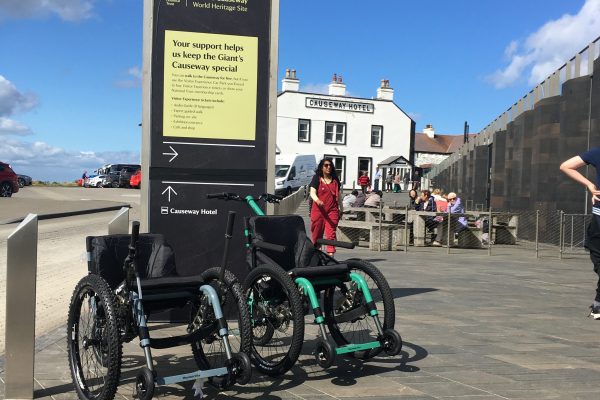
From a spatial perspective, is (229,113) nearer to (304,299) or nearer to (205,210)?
(205,210)

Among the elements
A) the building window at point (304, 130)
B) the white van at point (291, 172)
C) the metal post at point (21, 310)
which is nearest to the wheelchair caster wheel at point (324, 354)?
the metal post at point (21, 310)

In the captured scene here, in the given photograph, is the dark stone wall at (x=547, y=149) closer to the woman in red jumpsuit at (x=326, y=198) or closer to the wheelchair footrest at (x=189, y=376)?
the woman in red jumpsuit at (x=326, y=198)

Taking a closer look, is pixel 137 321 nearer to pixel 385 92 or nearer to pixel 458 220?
pixel 458 220

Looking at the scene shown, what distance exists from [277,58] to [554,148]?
14113 millimetres

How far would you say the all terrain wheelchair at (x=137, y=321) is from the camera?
12.0 feet

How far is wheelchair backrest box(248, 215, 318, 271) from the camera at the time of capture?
16.8 ft

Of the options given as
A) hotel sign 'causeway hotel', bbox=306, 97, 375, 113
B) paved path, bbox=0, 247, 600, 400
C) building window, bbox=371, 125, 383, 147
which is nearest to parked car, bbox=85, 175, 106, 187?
hotel sign 'causeway hotel', bbox=306, 97, 375, 113

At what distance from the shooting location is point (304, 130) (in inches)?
2058

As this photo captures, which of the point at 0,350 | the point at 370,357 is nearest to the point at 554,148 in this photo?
the point at 370,357

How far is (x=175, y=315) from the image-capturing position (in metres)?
6.30

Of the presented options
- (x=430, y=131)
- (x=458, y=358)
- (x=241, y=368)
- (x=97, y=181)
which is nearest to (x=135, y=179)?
(x=97, y=181)

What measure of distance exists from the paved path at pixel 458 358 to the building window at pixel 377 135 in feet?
154

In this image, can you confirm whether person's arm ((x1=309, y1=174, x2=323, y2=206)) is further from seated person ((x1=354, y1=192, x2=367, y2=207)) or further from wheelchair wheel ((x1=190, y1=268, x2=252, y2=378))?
seated person ((x1=354, y1=192, x2=367, y2=207))

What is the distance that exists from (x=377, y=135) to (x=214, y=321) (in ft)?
173
